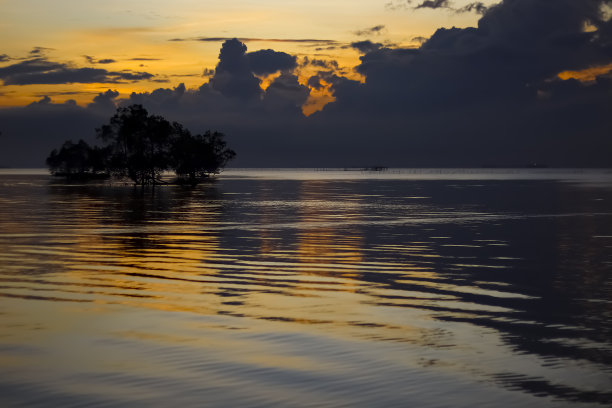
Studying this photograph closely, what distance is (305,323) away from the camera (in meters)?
16.2

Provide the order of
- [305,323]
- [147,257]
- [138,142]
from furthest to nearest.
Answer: [138,142] → [147,257] → [305,323]

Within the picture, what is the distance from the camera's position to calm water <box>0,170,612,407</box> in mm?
11352

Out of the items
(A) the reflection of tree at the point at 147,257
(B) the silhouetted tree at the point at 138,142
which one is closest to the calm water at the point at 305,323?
(A) the reflection of tree at the point at 147,257

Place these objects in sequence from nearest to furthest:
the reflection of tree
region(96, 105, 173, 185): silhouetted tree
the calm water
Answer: the calm water < the reflection of tree < region(96, 105, 173, 185): silhouetted tree

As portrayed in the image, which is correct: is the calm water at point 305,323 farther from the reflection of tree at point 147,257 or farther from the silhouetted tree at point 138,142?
the silhouetted tree at point 138,142

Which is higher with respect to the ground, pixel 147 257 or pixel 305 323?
pixel 305 323

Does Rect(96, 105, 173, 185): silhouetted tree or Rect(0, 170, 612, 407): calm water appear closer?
Rect(0, 170, 612, 407): calm water

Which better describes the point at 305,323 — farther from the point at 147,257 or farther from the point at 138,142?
the point at 138,142

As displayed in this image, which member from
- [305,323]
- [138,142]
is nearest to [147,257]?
[305,323]

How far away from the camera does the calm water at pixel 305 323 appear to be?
1135 centimetres

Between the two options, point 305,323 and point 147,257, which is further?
point 147,257

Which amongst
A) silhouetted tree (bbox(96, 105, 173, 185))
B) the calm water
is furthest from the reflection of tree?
silhouetted tree (bbox(96, 105, 173, 185))

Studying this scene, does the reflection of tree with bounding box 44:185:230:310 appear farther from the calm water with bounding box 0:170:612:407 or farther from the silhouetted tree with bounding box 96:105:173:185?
the silhouetted tree with bounding box 96:105:173:185

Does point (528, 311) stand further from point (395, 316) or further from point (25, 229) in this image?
point (25, 229)
